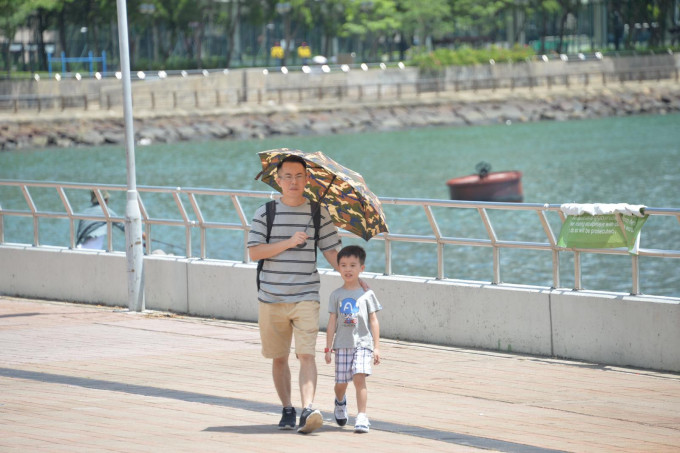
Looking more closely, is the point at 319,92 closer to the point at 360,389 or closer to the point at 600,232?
the point at 600,232

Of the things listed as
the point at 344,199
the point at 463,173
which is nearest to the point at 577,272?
the point at 344,199

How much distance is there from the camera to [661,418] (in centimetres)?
899

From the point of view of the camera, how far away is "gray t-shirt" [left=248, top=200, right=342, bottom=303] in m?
8.12

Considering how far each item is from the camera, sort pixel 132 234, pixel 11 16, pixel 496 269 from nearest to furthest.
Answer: pixel 496 269, pixel 132 234, pixel 11 16

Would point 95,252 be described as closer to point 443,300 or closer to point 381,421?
point 443,300

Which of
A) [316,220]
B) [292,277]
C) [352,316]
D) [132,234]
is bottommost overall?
[352,316]

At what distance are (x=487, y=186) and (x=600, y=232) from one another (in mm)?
42467

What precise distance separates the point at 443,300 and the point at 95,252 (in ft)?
17.8

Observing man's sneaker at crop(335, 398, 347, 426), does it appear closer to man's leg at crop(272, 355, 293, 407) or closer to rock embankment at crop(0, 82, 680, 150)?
man's leg at crop(272, 355, 293, 407)

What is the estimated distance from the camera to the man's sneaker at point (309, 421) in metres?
7.96

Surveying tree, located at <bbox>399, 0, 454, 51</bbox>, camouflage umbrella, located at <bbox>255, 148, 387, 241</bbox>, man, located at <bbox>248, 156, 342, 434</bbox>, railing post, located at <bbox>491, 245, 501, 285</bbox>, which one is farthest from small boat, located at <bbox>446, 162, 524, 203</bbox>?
tree, located at <bbox>399, 0, 454, 51</bbox>

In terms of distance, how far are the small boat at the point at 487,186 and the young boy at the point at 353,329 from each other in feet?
148

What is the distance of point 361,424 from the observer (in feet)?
26.7

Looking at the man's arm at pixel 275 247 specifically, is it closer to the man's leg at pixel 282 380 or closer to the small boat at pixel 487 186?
the man's leg at pixel 282 380
